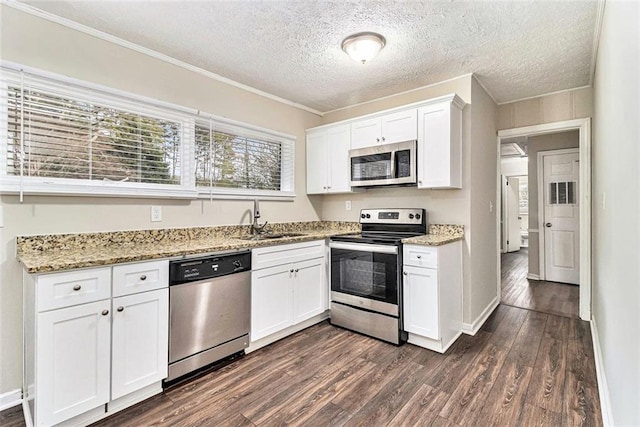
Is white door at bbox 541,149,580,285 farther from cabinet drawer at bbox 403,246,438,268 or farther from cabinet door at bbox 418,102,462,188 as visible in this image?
cabinet drawer at bbox 403,246,438,268

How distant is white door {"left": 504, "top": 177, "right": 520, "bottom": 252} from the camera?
26.5 feet

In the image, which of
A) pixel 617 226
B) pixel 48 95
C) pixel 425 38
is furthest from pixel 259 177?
pixel 617 226

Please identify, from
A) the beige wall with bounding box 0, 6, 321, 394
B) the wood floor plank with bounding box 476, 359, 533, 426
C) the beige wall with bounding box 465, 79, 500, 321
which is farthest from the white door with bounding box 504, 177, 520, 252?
the beige wall with bounding box 0, 6, 321, 394

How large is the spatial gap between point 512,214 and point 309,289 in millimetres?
7325

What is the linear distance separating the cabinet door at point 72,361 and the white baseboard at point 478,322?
288 centimetres

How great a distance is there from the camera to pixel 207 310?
2.26 meters

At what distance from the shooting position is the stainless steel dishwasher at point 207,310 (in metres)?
2.09

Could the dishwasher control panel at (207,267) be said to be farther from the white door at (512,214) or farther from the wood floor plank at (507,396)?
the white door at (512,214)

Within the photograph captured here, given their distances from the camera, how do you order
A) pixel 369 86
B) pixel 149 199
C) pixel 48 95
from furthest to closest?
pixel 369 86, pixel 149 199, pixel 48 95

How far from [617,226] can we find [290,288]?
2278mm

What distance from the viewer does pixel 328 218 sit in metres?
4.12

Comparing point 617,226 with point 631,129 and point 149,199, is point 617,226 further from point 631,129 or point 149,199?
point 149,199

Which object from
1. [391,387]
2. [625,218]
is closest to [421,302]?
[391,387]

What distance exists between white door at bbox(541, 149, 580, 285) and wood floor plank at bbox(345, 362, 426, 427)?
12.3ft
